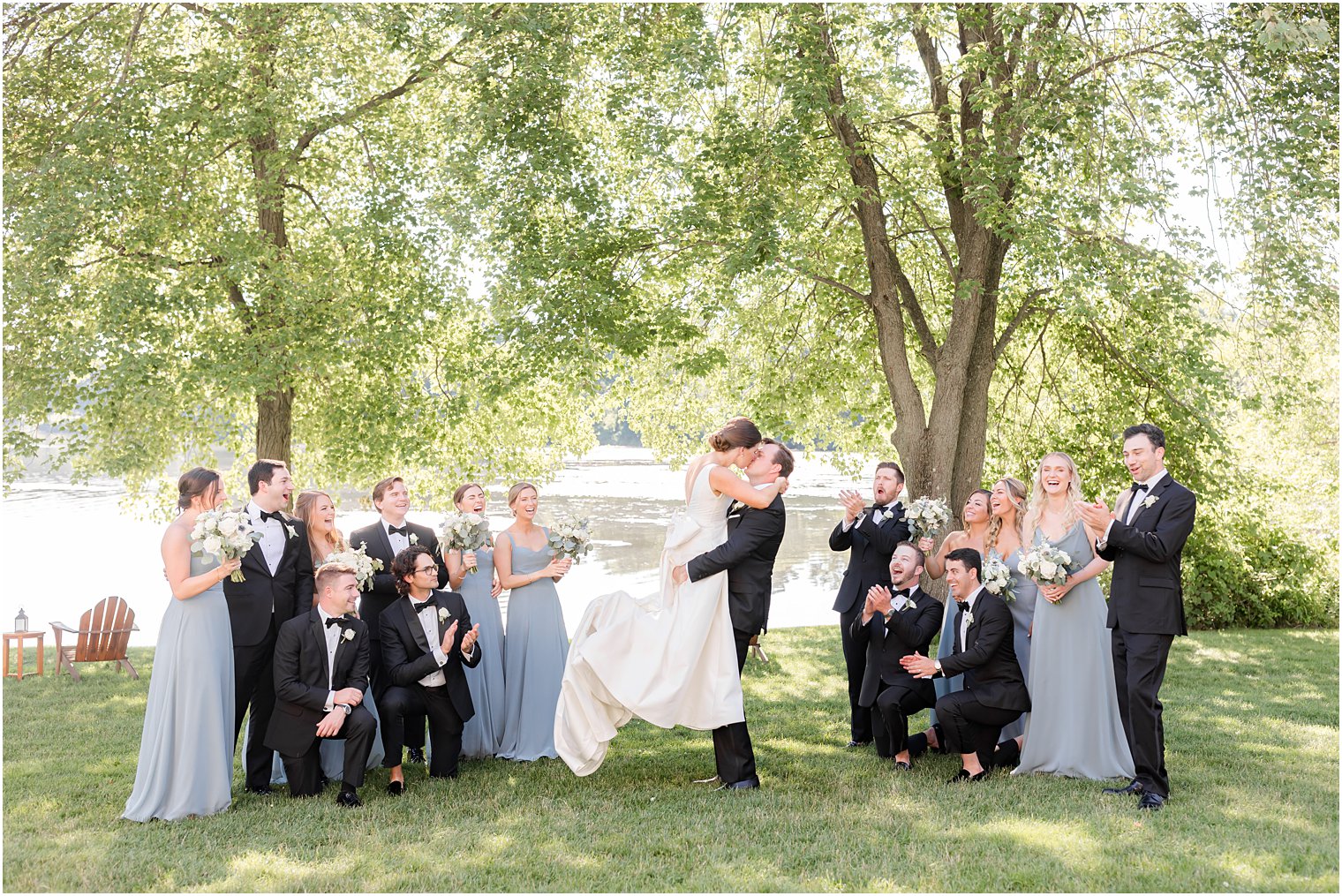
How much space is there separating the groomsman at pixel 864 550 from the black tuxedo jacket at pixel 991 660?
40.0 inches

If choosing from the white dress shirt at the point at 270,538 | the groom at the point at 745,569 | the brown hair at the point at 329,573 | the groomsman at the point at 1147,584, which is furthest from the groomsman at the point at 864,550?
the white dress shirt at the point at 270,538

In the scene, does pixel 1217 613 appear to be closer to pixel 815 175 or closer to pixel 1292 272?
pixel 1292 272

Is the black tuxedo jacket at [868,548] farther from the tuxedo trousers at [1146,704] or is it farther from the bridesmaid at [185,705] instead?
the bridesmaid at [185,705]

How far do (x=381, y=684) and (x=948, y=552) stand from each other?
4.45 meters

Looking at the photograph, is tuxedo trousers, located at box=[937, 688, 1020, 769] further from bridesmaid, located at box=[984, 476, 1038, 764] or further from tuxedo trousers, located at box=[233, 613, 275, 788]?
tuxedo trousers, located at box=[233, 613, 275, 788]

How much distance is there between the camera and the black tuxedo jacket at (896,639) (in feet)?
24.6

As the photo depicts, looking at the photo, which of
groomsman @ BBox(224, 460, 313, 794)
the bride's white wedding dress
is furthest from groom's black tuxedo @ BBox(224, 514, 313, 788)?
the bride's white wedding dress

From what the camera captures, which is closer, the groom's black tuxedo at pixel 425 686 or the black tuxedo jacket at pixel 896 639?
the groom's black tuxedo at pixel 425 686

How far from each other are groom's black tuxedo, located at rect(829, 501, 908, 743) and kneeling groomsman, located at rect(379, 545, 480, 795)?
117 inches

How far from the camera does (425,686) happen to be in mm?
7418

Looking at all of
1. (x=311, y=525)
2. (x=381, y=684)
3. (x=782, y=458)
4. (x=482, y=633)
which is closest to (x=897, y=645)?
(x=782, y=458)

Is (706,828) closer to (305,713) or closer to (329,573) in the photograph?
(305,713)

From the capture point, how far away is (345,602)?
7000mm

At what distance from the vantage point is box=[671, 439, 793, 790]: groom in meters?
6.95
